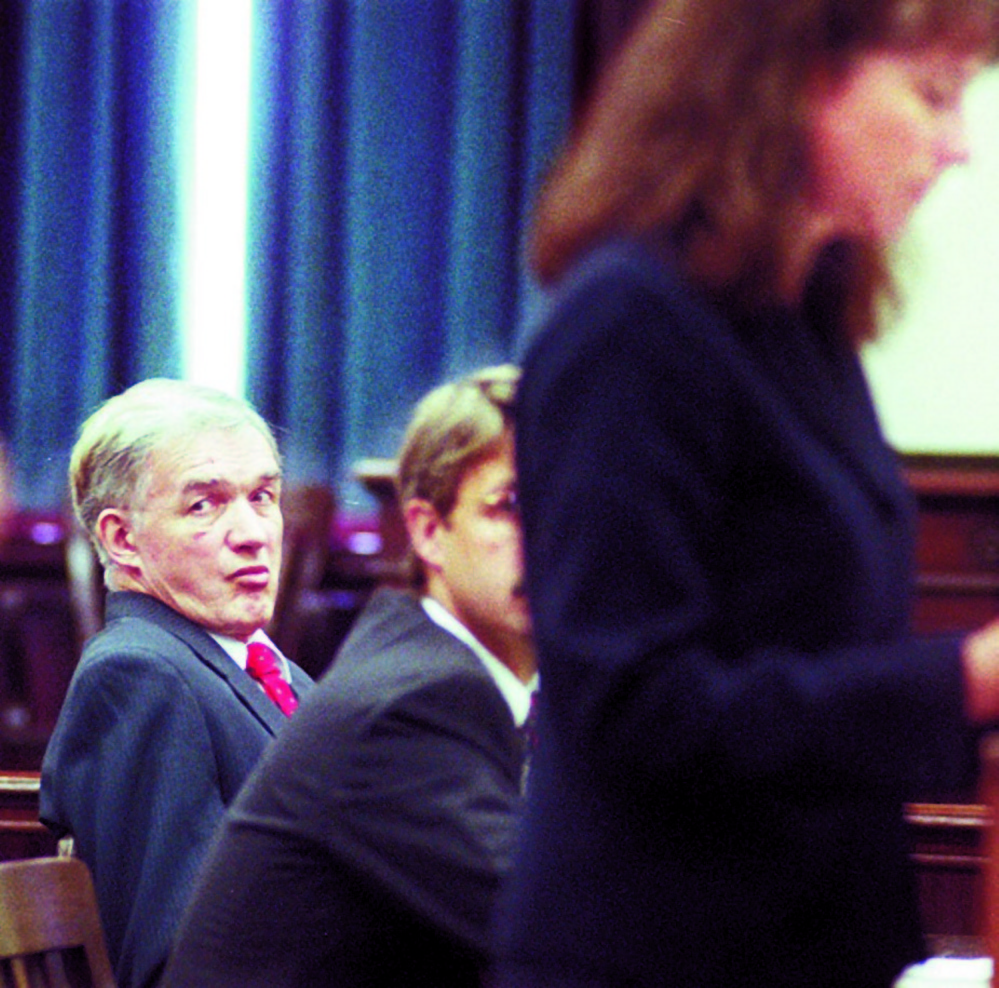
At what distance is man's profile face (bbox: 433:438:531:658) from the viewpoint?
6.03 ft

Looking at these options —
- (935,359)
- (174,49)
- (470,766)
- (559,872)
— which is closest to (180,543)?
(470,766)

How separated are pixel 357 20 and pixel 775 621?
14.9ft

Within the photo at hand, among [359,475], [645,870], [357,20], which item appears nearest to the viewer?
[645,870]

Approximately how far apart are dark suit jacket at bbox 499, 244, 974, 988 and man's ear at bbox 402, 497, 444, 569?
960mm

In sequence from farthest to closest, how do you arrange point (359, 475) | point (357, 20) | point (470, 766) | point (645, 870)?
point (357, 20), point (359, 475), point (470, 766), point (645, 870)

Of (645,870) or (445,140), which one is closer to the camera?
(645,870)

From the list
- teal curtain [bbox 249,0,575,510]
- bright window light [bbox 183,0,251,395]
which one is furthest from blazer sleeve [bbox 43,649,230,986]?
bright window light [bbox 183,0,251,395]

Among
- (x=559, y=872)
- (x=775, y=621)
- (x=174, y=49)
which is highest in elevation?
(x=174, y=49)

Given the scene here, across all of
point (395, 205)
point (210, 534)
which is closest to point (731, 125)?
point (210, 534)

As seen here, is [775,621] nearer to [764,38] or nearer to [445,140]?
[764,38]

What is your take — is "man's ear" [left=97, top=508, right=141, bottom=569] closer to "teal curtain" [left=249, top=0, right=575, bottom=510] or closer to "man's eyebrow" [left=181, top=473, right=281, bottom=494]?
"man's eyebrow" [left=181, top=473, right=281, bottom=494]

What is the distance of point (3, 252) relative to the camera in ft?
17.8

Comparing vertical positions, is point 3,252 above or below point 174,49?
Result: below

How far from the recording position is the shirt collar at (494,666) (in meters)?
1.75
